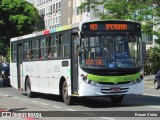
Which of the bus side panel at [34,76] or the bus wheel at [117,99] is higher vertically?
the bus side panel at [34,76]

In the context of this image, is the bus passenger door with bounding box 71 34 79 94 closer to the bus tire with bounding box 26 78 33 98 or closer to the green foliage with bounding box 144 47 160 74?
the bus tire with bounding box 26 78 33 98

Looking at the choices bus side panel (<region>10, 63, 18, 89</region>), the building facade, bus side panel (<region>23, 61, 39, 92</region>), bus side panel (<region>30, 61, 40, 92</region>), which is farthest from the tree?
the building facade

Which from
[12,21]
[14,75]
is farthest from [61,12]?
[14,75]

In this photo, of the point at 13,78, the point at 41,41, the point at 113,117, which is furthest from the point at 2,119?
the point at 13,78

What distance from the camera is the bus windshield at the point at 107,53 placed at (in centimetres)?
1689

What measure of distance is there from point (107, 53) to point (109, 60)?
253mm

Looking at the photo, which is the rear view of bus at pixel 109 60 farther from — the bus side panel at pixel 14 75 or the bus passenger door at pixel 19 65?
the bus side panel at pixel 14 75

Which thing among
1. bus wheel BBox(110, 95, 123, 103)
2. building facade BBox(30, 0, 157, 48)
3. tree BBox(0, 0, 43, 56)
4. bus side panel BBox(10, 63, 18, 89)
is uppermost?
building facade BBox(30, 0, 157, 48)

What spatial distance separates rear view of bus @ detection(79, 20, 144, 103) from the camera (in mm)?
16891

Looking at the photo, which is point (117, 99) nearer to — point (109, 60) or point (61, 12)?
point (109, 60)

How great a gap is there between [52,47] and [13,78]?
24.2ft

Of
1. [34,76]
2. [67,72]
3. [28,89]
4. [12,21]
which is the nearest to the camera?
[67,72]

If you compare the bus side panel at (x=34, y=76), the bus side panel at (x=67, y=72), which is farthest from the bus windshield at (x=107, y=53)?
the bus side panel at (x=34, y=76)

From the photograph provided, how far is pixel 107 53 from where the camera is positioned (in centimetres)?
1694
